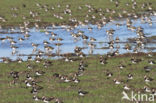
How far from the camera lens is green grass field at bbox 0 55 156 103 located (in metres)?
31.3

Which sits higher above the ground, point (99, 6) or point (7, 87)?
point (99, 6)

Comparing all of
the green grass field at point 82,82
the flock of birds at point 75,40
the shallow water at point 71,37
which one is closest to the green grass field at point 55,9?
the flock of birds at point 75,40

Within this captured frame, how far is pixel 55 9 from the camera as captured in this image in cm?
7394

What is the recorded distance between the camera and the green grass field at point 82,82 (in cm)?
3130

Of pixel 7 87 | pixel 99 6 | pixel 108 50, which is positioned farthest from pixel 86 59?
pixel 99 6

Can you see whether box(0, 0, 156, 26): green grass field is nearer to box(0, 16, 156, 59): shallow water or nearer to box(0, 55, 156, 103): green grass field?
box(0, 16, 156, 59): shallow water

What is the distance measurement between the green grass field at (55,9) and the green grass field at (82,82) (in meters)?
25.3

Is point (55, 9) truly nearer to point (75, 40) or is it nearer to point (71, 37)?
point (71, 37)

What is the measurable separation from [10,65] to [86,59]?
6.90 m

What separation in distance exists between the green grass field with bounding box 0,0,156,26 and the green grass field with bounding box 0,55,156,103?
25281 millimetres

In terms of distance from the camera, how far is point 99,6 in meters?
75.2

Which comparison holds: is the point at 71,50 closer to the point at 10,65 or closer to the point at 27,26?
the point at 10,65

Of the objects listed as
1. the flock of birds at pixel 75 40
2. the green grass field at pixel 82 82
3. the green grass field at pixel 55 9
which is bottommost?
the green grass field at pixel 82 82

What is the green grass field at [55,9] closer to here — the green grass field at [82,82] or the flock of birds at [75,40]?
the flock of birds at [75,40]
